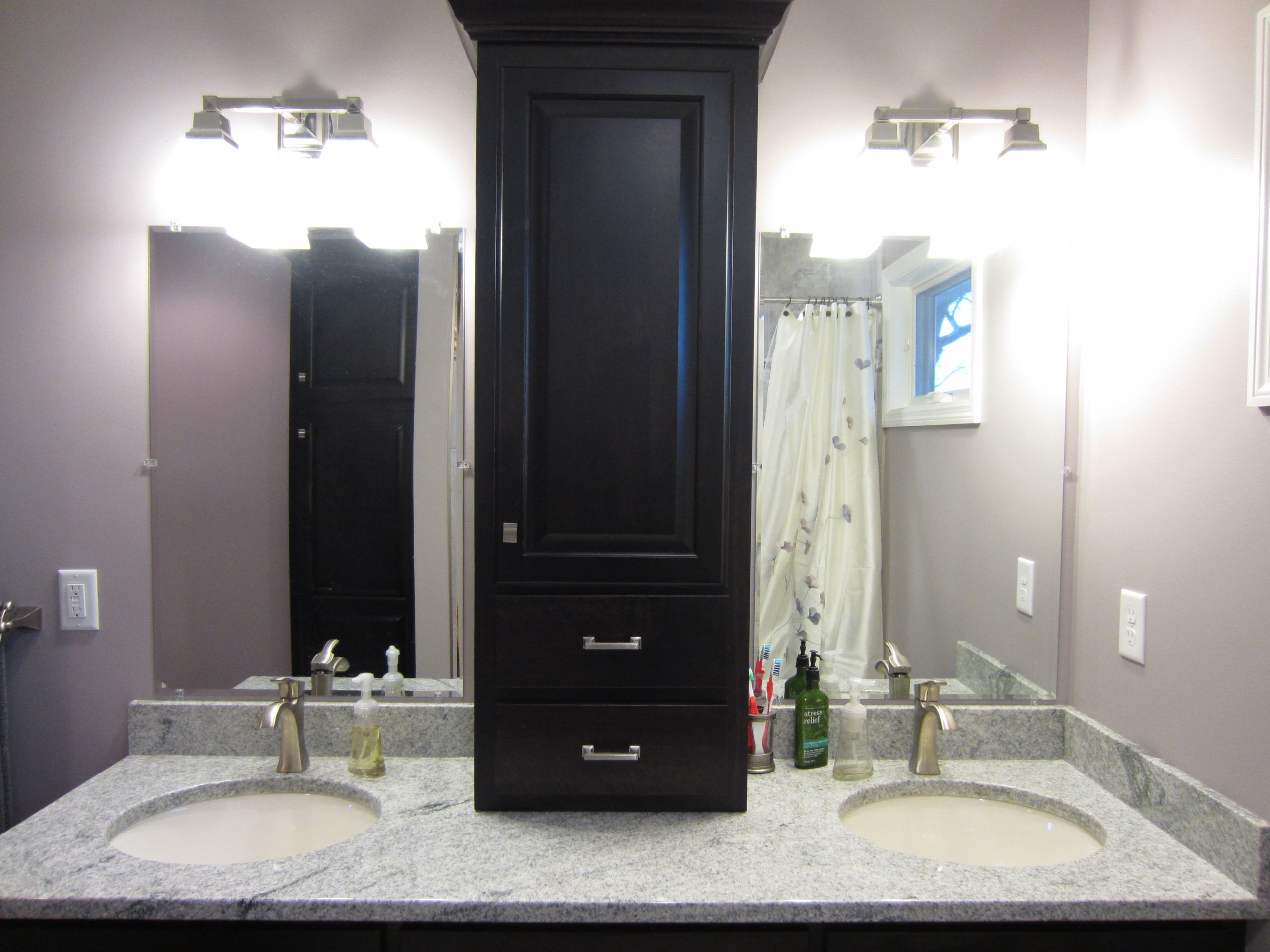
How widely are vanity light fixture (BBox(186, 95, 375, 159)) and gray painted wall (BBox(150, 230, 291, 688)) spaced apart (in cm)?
20

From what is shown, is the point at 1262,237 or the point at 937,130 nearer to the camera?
the point at 1262,237

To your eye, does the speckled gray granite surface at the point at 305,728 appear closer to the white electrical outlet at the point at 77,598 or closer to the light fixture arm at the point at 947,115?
the white electrical outlet at the point at 77,598

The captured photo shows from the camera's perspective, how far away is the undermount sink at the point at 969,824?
4.20 feet

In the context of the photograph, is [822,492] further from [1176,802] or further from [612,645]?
[1176,802]

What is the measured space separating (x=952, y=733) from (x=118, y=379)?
179 cm

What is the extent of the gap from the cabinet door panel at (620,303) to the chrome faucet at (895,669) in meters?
0.55

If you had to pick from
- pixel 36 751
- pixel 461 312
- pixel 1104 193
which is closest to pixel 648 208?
pixel 461 312

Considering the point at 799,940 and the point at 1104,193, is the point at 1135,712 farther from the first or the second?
the point at 1104,193

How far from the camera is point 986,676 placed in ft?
5.06

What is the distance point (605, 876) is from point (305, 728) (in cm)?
75

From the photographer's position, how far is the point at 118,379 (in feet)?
4.92

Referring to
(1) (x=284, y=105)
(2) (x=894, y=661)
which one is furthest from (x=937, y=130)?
(1) (x=284, y=105)

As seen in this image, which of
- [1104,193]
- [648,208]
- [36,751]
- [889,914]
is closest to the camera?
[889,914]

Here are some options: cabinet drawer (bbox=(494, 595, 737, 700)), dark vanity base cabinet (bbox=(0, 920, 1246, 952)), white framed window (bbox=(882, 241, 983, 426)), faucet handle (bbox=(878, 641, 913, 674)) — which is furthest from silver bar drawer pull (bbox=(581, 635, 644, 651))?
white framed window (bbox=(882, 241, 983, 426))
